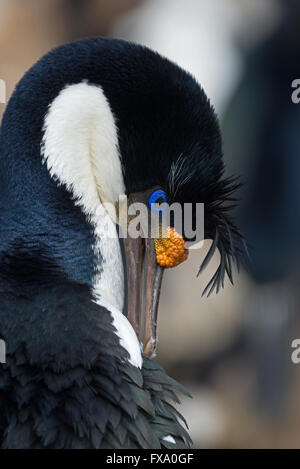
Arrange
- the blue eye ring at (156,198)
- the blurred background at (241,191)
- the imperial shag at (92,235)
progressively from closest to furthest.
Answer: the imperial shag at (92,235) → the blue eye ring at (156,198) → the blurred background at (241,191)

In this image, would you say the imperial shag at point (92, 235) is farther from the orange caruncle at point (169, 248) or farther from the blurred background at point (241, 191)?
the blurred background at point (241, 191)

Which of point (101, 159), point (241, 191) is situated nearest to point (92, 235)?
point (101, 159)

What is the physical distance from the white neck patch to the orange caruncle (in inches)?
4.2

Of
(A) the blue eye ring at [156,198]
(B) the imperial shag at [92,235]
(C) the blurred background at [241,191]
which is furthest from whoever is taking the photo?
(C) the blurred background at [241,191]

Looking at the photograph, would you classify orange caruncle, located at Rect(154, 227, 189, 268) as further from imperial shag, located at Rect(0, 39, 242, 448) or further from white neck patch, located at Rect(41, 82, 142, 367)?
white neck patch, located at Rect(41, 82, 142, 367)

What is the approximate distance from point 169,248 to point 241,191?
2865mm

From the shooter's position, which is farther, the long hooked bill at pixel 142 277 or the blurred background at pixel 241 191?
the blurred background at pixel 241 191

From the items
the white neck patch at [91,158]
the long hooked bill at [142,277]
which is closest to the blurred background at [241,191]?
the long hooked bill at [142,277]

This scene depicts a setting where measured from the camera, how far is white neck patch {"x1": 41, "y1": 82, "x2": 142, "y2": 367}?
4.93ft

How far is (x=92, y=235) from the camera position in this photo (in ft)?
4.97

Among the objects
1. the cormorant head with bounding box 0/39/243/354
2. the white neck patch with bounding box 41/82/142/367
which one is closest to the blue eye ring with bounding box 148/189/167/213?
the cormorant head with bounding box 0/39/243/354

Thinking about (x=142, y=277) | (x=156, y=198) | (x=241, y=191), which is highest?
(x=241, y=191)

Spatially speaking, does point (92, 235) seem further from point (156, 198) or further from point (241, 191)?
point (241, 191)

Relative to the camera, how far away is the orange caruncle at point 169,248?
163cm
